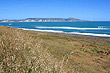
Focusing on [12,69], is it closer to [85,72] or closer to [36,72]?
[36,72]

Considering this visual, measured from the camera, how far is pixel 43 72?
3.56 metres

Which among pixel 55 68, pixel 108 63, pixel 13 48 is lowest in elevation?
pixel 108 63

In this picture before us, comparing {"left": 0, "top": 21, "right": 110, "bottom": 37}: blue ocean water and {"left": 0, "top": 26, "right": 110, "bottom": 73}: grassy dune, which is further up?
{"left": 0, "top": 26, "right": 110, "bottom": 73}: grassy dune

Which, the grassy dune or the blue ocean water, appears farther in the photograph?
the blue ocean water

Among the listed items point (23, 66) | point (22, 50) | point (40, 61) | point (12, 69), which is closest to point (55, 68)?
point (40, 61)

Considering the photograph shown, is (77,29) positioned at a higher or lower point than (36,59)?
lower

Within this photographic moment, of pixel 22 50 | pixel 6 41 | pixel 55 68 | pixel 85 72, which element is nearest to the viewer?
pixel 55 68

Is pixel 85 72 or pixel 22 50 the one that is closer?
pixel 22 50

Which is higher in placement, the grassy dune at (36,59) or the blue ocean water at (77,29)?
the grassy dune at (36,59)

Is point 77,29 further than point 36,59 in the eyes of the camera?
Yes

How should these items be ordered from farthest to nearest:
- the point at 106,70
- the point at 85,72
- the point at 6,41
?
the point at 106,70
the point at 85,72
the point at 6,41

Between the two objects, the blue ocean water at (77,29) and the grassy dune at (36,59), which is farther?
the blue ocean water at (77,29)

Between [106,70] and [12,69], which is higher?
[12,69]

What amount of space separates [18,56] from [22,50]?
45 cm
